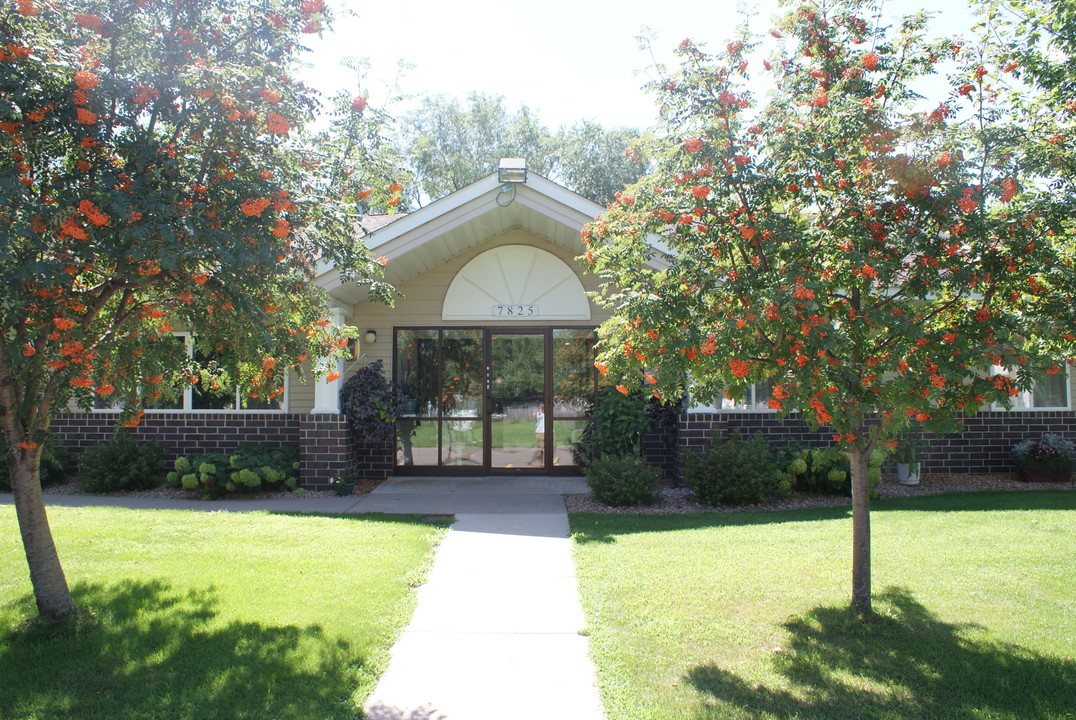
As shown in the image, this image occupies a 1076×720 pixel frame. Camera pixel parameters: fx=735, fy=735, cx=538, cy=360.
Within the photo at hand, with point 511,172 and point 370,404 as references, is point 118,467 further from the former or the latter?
point 511,172

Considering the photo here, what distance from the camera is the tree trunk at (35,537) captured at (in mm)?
4508

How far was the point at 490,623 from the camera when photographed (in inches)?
194

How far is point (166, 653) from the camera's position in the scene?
4.23 meters

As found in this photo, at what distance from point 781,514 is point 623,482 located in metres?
1.82

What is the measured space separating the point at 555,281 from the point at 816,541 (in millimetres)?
5504

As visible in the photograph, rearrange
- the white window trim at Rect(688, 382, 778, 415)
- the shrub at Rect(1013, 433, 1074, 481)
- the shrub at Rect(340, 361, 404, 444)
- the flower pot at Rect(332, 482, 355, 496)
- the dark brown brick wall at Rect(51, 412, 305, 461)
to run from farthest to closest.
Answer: the dark brown brick wall at Rect(51, 412, 305, 461) → the shrub at Rect(1013, 433, 1074, 481) → the shrub at Rect(340, 361, 404, 444) → the white window trim at Rect(688, 382, 778, 415) → the flower pot at Rect(332, 482, 355, 496)

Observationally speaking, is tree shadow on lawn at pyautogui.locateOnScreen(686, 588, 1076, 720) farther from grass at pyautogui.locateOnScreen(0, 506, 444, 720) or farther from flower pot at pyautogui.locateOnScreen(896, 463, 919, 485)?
flower pot at pyautogui.locateOnScreen(896, 463, 919, 485)

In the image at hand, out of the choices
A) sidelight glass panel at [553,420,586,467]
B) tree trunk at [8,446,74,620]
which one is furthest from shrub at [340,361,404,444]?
tree trunk at [8,446,74,620]

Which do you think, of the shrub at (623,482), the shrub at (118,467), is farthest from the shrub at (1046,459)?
the shrub at (118,467)

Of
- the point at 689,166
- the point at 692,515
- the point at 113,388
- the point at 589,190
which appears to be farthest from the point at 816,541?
the point at 589,190

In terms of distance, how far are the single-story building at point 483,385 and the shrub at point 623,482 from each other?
1.95 metres

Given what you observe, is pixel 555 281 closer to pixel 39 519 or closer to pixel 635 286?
pixel 635 286

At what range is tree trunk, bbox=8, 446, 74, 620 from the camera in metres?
4.51

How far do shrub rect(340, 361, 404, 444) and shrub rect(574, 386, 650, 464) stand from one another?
9.36 feet
